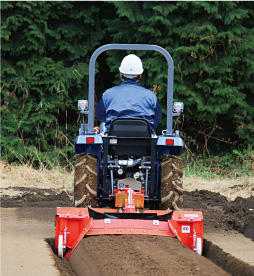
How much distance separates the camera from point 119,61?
12336 millimetres

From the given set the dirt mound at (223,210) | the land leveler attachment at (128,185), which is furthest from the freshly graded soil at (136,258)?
the dirt mound at (223,210)

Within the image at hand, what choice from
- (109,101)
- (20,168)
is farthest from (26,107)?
(109,101)

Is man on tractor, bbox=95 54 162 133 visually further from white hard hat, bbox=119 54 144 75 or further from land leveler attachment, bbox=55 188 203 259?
land leveler attachment, bbox=55 188 203 259

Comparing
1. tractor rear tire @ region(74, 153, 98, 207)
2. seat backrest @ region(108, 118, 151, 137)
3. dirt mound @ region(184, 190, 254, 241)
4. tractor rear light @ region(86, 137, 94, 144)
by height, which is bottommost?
dirt mound @ region(184, 190, 254, 241)

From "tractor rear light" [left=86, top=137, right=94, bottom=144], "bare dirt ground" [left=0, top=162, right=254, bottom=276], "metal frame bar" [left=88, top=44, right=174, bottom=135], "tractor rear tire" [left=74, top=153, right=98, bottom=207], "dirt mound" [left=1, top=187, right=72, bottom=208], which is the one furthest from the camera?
"dirt mound" [left=1, top=187, right=72, bottom=208]

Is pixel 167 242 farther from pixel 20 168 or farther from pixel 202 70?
pixel 202 70

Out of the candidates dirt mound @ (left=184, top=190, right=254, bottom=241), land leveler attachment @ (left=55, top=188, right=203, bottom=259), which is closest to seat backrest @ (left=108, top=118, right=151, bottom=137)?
land leveler attachment @ (left=55, top=188, right=203, bottom=259)

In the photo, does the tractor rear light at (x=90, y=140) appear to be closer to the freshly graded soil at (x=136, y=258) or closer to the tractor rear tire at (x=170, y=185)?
the tractor rear tire at (x=170, y=185)

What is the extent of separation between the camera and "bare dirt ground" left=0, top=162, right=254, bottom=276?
15.4 feet

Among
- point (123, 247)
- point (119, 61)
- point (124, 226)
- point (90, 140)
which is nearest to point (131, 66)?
point (90, 140)

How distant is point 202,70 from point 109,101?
574cm

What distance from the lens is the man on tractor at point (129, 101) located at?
20.5ft

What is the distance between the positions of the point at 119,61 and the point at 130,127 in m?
6.54

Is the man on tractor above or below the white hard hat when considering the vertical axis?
below
